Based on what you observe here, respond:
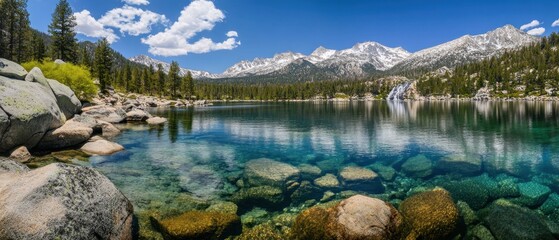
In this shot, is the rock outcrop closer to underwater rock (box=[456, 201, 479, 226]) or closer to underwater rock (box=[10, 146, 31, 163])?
underwater rock (box=[10, 146, 31, 163])

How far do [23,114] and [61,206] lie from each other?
57.4 feet

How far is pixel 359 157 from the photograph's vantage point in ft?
102

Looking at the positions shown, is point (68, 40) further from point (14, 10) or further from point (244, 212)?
point (244, 212)

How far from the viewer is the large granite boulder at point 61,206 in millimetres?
9898

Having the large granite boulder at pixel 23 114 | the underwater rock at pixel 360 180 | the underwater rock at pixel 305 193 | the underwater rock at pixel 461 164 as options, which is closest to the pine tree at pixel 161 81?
the large granite boulder at pixel 23 114

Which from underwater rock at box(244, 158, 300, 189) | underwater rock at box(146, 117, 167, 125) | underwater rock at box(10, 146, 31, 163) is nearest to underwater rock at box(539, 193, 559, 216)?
underwater rock at box(244, 158, 300, 189)

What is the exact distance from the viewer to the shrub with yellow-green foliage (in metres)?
70.1

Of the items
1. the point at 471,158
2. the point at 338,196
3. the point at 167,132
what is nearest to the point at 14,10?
the point at 167,132

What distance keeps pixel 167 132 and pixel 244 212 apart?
3633cm

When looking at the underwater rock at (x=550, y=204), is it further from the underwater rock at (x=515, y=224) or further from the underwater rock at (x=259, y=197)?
the underwater rock at (x=259, y=197)

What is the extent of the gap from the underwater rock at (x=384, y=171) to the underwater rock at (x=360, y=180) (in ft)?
2.67

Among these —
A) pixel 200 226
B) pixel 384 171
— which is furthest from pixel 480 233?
pixel 200 226

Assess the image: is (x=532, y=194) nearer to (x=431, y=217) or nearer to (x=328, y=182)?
(x=431, y=217)

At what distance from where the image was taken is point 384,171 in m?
25.2
